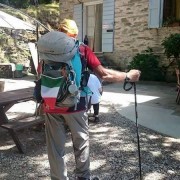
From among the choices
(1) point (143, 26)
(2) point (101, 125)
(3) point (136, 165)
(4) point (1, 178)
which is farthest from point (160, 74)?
(4) point (1, 178)

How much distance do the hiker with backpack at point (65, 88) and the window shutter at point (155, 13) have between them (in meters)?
8.44

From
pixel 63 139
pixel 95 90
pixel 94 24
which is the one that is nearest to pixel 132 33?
pixel 94 24

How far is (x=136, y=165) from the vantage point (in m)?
3.74

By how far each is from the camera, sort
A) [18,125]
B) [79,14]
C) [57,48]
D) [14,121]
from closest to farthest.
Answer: [57,48] → [18,125] → [14,121] → [79,14]

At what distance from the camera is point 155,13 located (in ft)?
35.1

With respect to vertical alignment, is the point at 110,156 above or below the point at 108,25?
below

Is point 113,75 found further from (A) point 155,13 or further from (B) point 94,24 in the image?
(B) point 94,24

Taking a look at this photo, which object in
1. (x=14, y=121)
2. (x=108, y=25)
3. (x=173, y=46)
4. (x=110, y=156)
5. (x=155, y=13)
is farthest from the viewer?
(x=108, y=25)

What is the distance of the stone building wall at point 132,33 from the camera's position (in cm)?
1086

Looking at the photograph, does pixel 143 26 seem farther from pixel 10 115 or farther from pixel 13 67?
pixel 10 115

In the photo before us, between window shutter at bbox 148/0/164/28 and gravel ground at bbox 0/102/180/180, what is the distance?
6194 mm

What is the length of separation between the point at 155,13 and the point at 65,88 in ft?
29.1

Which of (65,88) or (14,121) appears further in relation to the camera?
(14,121)

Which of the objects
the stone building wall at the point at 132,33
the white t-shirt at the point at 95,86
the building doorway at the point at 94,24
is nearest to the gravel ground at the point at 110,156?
the white t-shirt at the point at 95,86
